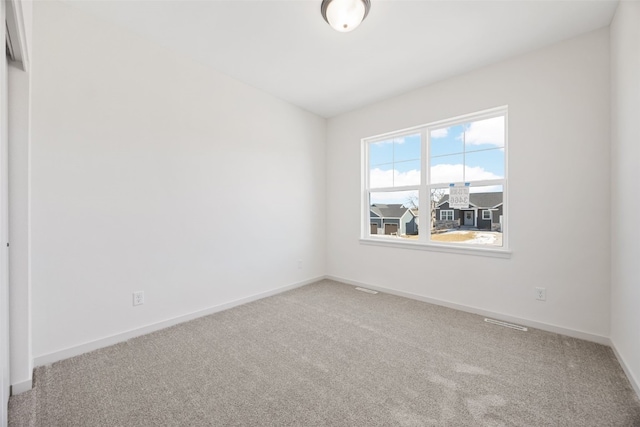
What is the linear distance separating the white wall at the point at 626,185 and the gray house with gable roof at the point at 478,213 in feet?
2.81

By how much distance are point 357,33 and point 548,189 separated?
226 cm

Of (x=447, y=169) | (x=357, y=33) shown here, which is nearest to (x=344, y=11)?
(x=357, y=33)

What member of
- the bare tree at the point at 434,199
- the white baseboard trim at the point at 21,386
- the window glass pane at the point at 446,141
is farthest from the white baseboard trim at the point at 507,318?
the white baseboard trim at the point at 21,386

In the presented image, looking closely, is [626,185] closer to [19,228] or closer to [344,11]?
[344,11]

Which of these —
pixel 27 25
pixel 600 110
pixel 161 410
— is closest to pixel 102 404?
pixel 161 410

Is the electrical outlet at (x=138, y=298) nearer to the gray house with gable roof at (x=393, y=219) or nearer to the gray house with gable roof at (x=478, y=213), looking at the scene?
the gray house with gable roof at (x=393, y=219)

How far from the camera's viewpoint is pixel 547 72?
254 centimetres

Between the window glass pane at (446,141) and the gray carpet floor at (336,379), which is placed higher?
the window glass pane at (446,141)

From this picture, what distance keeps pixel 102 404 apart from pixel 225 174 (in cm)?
217

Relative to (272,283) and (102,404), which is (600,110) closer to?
(272,283)

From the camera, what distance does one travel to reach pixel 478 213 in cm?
305

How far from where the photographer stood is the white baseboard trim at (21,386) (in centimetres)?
166

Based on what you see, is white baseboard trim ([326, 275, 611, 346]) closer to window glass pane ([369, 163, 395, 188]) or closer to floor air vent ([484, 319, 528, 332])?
floor air vent ([484, 319, 528, 332])

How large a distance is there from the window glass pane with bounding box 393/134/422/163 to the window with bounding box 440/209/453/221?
0.76 meters
